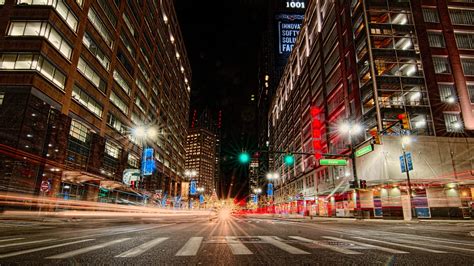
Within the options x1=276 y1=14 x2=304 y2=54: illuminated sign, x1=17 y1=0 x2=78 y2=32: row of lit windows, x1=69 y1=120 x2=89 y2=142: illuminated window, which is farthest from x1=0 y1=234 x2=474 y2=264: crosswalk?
x1=276 y1=14 x2=304 y2=54: illuminated sign

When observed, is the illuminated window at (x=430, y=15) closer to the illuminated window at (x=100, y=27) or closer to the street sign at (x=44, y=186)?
the illuminated window at (x=100, y=27)

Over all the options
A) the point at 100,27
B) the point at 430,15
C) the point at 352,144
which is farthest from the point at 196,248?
the point at 430,15

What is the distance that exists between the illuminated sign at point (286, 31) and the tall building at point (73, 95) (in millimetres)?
68788

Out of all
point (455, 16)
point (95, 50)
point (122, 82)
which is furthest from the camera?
A: point (122, 82)

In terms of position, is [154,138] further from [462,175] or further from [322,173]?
[462,175]

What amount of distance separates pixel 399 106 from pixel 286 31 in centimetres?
9019

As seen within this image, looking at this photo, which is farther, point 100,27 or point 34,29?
point 100,27

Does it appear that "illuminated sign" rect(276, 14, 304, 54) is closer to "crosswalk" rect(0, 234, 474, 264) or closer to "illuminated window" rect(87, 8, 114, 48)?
"illuminated window" rect(87, 8, 114, 48)

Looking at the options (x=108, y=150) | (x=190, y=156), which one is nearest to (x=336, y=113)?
(x=108, y=150)

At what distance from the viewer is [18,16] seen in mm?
25703

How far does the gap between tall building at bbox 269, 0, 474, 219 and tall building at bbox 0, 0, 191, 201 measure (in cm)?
2569

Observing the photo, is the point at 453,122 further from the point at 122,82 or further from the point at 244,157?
the point at 122,82

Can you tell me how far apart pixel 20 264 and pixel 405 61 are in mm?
39129

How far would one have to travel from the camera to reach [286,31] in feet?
364
